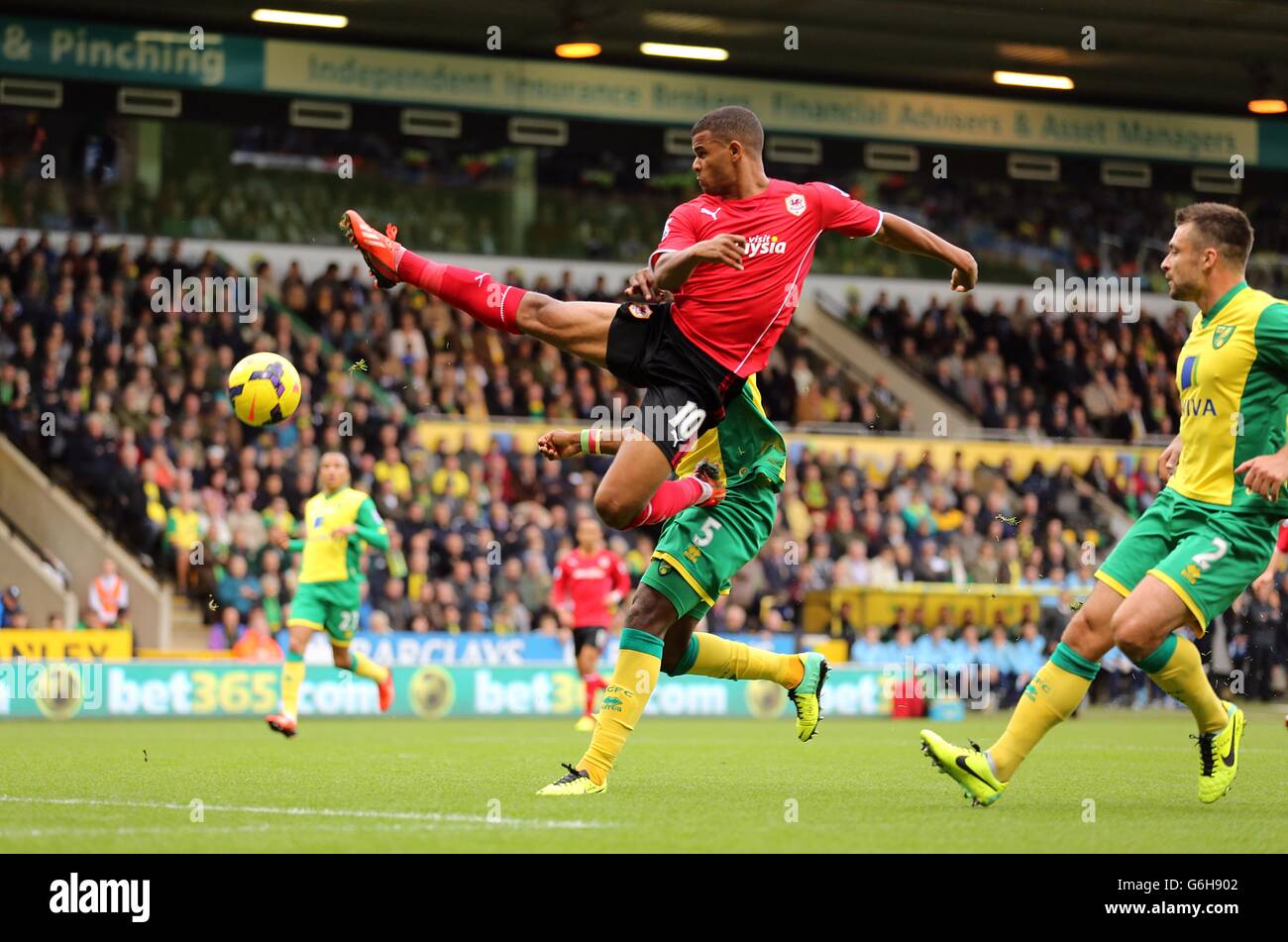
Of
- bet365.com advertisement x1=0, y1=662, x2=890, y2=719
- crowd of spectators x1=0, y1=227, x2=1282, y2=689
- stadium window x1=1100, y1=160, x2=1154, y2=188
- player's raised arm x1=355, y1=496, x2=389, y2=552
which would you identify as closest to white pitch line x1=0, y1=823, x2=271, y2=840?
player's raised arm x1=355, y1=496, x2=389, y2=552

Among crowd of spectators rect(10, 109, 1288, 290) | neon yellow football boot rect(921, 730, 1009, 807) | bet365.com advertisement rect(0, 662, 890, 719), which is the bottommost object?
bet365.com advertisement rect(0, 662, 890, 719)

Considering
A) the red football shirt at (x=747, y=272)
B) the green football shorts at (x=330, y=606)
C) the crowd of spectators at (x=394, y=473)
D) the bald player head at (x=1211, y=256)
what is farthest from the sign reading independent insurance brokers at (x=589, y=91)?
the bald player head at (x=1211, y=256)

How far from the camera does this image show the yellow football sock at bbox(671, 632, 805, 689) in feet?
28.4

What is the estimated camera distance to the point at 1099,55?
87.6 ft

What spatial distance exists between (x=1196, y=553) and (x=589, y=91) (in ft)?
70.0

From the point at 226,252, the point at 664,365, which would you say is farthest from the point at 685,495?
the point at 226,252

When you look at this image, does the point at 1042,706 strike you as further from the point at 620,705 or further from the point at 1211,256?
the point at 1211,256

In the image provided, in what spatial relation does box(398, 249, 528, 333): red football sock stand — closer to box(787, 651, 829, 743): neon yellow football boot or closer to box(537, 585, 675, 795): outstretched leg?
box(537, 585, 675, 795): outstretched leg

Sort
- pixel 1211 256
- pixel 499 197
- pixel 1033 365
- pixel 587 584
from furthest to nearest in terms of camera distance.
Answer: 1. pixel 1033 365
2. pixel 499 197
3. pixel 587 584
4. pixel 1211 256

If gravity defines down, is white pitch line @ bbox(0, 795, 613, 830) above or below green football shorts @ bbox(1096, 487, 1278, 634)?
below

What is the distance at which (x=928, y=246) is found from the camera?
A: 26.8ft

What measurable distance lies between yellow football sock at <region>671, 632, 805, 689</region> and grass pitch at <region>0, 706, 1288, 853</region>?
544 millimetres

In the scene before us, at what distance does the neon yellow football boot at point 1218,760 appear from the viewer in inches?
313

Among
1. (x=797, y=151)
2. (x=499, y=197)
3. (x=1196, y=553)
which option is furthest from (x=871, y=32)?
(x=1196, y=553)
